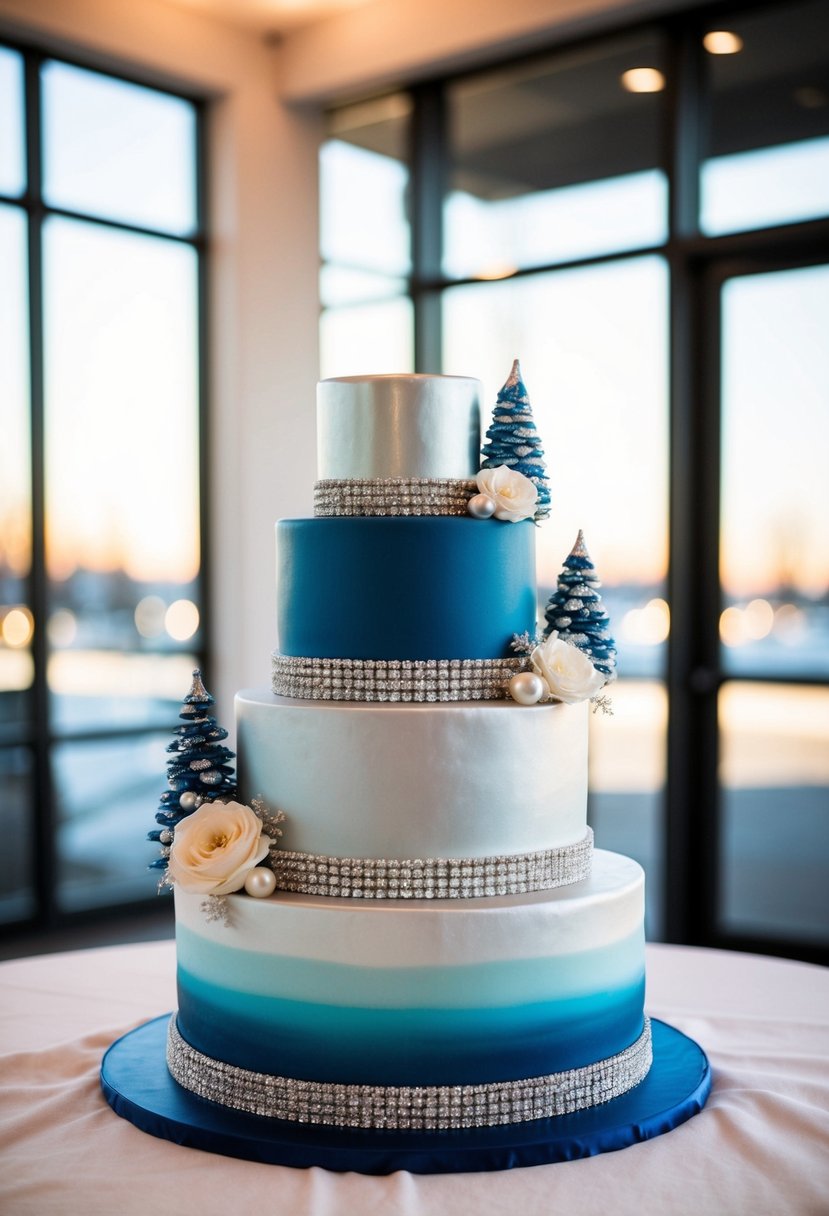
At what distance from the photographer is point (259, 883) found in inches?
67.4

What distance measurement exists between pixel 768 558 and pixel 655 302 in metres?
0.96

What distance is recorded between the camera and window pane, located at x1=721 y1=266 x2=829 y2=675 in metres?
4.07

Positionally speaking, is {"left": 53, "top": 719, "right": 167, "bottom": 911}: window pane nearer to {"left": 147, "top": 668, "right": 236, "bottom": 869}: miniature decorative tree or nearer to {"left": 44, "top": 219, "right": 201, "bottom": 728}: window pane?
{"left": 44, "top": 219, "right": 201, "bottom": 728}: window pane

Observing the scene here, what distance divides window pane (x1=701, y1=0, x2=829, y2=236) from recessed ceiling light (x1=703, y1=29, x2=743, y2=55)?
0.01 metres

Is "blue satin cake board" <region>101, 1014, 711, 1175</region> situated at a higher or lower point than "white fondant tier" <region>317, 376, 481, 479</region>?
lower

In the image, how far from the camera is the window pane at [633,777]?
14.4 feet

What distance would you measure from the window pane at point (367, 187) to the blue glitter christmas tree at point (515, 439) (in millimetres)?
3354

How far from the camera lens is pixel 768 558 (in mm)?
4195

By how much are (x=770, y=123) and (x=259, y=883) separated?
3.32 m

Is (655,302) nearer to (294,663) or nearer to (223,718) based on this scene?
(223,718)

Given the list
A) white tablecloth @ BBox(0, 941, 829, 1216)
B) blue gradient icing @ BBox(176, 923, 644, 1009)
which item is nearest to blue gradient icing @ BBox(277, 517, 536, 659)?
blue gradient icing @ BBox(176, 923, 644, 1009)

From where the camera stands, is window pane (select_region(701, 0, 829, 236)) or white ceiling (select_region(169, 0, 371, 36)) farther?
white ceiling (select_region(169, 0, 371, 36))

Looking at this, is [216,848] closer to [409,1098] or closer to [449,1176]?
[409,1098]

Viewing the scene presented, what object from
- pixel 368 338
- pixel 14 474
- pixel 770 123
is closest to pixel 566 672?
pixel 770 123
